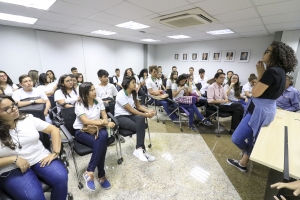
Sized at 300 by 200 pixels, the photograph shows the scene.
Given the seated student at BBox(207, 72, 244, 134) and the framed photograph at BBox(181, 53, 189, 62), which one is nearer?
the seated student at BBox(207, 72, 244, 134)

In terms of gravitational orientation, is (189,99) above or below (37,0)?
below

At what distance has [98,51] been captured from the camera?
22.0 feet

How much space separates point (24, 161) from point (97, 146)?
657 mm

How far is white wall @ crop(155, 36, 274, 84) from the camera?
5594mm

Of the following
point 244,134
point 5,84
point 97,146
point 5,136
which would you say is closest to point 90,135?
point 97,146

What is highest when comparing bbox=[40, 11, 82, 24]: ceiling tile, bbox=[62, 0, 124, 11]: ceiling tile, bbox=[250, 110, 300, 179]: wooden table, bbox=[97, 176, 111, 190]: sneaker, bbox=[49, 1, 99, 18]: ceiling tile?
bbox=[40, 11, 82, 24]: ceiling tile

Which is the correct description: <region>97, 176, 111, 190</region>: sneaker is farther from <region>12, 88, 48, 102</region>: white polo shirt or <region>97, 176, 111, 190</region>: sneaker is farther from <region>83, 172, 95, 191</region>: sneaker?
<region>12, 88, 48, 102</region>: white polo shirt

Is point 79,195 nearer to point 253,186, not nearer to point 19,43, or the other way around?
point 253,186

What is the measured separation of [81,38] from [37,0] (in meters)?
3.59

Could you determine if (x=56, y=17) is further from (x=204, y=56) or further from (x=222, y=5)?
(x=204, y=56)

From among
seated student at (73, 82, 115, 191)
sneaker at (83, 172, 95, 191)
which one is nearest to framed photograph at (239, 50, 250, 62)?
seated student at (73, 82, 115, 191)

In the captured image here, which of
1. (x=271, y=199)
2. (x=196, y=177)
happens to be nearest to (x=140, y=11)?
(x=196, y=177)

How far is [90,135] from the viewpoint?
1827 mm

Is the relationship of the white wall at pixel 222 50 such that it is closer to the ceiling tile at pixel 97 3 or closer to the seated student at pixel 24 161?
the ceiling tile at pixel 97 3
